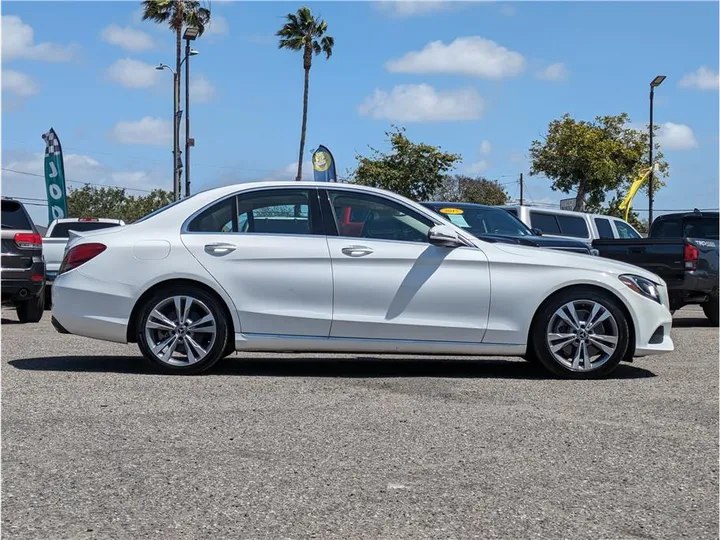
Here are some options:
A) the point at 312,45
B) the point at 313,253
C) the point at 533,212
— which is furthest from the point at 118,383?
the point at 312,45

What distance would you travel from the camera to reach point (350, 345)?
827 cm

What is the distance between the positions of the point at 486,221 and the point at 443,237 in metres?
6.33

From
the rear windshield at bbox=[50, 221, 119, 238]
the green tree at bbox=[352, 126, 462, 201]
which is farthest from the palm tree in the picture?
the rear windshield at bbox=[50, 221, 119, 238]

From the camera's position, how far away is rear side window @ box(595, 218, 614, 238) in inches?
827

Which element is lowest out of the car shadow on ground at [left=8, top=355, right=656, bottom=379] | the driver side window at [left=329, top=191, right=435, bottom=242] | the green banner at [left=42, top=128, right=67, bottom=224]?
the car shadow on ground at [left=8, top=355, right=656, bottom=379]

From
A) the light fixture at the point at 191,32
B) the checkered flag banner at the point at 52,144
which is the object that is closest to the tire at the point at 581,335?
the checkered flag banner at the point at 52,144

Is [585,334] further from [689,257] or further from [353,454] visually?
[689,257]

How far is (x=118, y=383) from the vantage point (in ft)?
25.3

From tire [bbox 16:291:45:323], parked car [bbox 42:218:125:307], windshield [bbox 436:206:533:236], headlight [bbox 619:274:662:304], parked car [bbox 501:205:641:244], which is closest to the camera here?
headlight [bbox 619:274:662:304]

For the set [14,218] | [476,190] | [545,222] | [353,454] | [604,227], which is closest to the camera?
[353,454]

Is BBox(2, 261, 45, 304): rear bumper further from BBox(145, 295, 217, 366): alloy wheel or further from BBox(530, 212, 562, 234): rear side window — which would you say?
BBox(530, 212, 562, 234): rear side window

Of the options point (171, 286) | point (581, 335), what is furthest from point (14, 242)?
point (581, 335)

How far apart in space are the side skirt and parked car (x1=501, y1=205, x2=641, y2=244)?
1107 cm

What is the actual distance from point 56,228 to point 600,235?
10.8m
